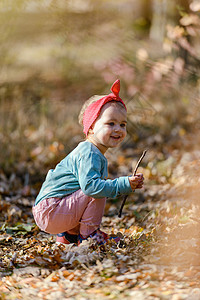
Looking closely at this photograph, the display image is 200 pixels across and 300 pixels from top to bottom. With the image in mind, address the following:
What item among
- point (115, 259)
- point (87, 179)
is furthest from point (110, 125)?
point (115, 259)

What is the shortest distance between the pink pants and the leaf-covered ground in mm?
154

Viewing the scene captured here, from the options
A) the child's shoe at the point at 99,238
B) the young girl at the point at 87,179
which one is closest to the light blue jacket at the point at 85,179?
the young girl at the point at 87,179

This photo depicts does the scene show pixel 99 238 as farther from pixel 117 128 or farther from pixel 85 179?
pixel 117 128

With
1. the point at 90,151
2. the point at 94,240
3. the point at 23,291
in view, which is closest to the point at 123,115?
the point at 90,151

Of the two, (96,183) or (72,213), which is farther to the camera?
(72,213)

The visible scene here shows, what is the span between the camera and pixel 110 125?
3.04 metres

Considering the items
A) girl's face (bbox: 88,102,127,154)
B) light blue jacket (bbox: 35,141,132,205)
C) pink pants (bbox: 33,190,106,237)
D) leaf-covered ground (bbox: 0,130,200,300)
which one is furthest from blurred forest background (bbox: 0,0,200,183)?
pink pants (bbox: 33,190,106,237)

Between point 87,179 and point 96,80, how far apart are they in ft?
22.2

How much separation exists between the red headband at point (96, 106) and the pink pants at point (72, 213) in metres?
0.55

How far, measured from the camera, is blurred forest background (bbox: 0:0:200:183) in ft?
17.2

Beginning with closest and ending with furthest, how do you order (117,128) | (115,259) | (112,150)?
(115,259)
(117,128)
(112,150)

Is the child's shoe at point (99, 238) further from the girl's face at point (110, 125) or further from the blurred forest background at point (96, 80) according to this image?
the blurred forest background at point (96, 80)

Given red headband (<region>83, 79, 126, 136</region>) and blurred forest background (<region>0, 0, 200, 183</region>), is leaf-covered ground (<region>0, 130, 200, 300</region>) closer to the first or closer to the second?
red headband (<region>83, 79, 126, 136</region>)

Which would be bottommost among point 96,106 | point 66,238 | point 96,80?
A: point 66,238
